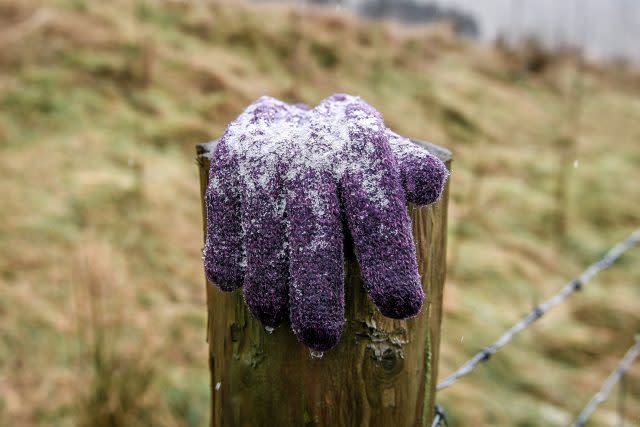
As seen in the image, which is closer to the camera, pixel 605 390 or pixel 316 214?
pixel 316 214

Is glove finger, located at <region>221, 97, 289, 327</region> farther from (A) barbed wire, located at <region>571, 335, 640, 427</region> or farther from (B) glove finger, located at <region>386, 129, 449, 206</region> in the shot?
(A) barbed wire, located at <region>571, 335, 640, 427</region>

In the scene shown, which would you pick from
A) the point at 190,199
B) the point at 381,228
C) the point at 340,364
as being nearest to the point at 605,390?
the point at 340,364

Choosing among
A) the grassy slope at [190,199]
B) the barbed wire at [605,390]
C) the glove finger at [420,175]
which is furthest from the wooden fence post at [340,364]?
the grassy slope at [190,199]

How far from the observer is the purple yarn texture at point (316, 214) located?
29.9 inches

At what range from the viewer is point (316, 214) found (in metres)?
0.77

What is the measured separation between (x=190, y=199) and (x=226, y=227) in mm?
3866

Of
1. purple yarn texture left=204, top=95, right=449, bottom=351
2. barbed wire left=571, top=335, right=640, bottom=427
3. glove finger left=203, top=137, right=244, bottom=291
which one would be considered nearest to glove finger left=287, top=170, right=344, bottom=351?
purple yarn texture left=204, top=95, right=449, bottom=351

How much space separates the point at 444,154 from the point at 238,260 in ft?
1.50

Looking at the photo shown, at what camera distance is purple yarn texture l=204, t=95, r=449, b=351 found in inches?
29.9

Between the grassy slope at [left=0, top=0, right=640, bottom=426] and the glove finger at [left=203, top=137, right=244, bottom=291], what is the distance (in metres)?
1.66

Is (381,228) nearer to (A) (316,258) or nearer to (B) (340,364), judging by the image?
(A) (316,258)

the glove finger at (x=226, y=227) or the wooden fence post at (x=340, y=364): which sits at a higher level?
the glove finger at (x=226, y=227)

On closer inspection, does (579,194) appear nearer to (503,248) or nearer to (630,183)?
(630,183)

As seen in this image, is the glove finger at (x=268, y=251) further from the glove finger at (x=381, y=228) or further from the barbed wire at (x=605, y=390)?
the barbed wire at (x=605, y=390)
